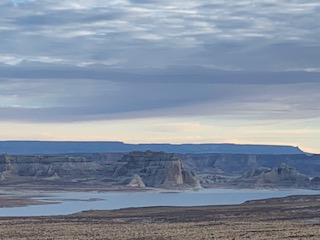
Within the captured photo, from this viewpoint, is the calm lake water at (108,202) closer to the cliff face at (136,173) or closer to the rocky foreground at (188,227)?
the rocky foreground at (188,227)

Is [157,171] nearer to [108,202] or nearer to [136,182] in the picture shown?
[136,182]

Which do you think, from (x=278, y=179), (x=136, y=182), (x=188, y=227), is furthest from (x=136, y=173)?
(x=188, y=227)

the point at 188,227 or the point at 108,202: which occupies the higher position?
the point at 188,227

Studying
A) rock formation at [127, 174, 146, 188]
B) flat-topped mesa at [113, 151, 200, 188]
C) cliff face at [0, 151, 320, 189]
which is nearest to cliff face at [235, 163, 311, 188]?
cliff face at [0, 151, 320, 189]

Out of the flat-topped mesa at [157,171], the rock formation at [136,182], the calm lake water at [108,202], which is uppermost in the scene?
the flat-topped mesa at [157,171]

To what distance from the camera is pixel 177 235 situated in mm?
35812

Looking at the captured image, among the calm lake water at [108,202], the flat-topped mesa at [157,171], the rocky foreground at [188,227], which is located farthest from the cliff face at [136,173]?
the rocky foreground at [188,227]

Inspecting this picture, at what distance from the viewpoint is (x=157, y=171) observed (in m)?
146

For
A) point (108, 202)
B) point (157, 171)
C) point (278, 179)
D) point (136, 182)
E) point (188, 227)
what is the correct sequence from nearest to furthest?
point (188, 227)
point (108, 202)
point (136, 182)
point (157, 171)
point (278, 179)

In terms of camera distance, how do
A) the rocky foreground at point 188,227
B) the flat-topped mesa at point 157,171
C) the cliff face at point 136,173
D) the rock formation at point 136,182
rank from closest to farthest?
the rocky foreground at point 188,227, the rock formation at point 136,182, the flat-topped mesa at point 157,171, the cliff face at point 136,173

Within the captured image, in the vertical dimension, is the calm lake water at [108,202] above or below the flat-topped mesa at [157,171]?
below

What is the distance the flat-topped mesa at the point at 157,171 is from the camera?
14012 centimetres

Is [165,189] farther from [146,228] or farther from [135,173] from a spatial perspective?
[146,228]

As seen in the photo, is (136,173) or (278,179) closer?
(278,179)
